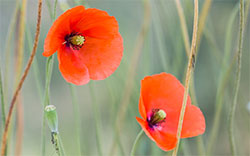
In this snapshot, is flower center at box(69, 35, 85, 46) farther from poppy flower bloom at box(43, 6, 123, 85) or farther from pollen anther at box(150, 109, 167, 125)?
pollen anther at box(150, 109, 167, 125)

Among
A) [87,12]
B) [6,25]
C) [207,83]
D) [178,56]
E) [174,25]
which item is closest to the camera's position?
[87,12]

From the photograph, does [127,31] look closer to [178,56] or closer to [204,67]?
[204,67]

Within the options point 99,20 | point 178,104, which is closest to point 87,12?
point 99,20

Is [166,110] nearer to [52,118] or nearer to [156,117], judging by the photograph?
[156,117]

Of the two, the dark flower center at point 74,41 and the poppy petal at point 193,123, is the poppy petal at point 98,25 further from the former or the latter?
the poppy petal at point 193,123


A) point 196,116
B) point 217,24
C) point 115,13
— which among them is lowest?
point 196,116

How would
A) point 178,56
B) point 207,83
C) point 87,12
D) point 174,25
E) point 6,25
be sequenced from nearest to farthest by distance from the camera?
point 87,12 < point 178,56 < point 174,25 < point 207,83 < point 6,25

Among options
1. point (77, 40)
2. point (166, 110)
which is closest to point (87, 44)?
point (77, 40)
